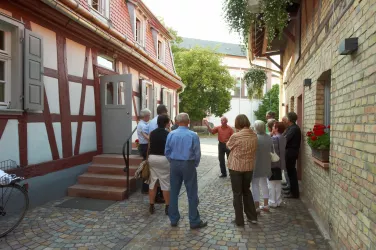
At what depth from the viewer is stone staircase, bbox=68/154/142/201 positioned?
564cm

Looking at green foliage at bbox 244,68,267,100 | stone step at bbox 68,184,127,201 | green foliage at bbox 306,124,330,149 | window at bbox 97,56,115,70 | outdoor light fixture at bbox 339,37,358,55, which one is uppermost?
green foliage at bbox 244,68,267,100

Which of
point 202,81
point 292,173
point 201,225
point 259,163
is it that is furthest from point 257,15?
point 202,81

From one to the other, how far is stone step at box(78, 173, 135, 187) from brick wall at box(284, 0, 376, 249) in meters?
3.54

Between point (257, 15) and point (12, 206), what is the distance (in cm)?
500

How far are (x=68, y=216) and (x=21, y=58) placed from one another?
8.45ft

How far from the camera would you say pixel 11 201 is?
4293 millimetres

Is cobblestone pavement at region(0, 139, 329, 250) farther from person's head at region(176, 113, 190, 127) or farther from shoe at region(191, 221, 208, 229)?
person's head at region(176, 113, 190, 127)

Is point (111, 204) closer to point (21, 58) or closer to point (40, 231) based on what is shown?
point (40, 231)

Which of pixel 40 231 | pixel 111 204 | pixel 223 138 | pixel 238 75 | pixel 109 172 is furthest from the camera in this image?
pixel 238 75

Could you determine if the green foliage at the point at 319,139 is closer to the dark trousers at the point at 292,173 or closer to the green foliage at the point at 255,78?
the dark trousers at the point at 292,173

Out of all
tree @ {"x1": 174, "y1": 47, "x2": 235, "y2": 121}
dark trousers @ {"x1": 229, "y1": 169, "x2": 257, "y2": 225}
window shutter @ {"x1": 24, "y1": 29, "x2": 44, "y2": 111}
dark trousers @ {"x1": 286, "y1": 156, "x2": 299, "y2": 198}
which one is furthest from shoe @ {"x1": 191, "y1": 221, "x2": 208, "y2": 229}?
tree @ {"x1": 174, "y1": 47, "x2": 235, "y2": 121}

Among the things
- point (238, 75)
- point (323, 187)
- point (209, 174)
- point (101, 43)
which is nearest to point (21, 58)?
point (101, 43)

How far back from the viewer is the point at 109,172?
247 inches

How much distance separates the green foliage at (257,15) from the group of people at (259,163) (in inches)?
64.8
